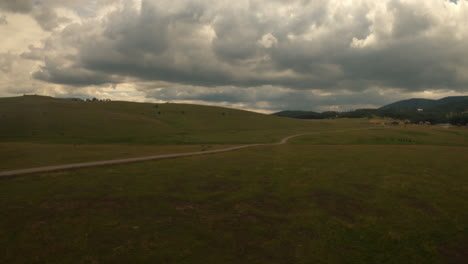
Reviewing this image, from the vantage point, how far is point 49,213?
18.6 m

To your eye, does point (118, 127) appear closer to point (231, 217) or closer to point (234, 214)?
point (234, 214)

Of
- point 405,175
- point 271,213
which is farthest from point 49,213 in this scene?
point 405,175

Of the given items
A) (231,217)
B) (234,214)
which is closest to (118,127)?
(234,214)

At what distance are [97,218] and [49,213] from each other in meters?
3.36

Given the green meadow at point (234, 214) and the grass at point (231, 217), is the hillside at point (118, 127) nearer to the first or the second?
the green meadow at point (234, 214)

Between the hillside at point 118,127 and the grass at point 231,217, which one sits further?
the hillside at point 118,127

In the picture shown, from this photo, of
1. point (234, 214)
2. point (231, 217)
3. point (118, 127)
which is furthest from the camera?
point (118, 127)

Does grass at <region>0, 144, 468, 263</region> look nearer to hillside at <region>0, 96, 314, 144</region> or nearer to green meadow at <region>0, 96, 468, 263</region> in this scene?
green meadow at <region>0, 96, 468, 263</region>

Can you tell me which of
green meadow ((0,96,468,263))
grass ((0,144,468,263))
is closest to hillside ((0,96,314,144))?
green meadow ((0,96,468,263))

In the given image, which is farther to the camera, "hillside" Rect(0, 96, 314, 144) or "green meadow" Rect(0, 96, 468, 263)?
"hillside" Rect(0, 96, 314, 144)

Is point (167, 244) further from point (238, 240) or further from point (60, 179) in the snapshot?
point (60, 179)

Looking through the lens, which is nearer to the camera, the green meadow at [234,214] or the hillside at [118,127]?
the green meadow at [234,214]

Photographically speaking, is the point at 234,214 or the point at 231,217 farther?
the point at 234,214

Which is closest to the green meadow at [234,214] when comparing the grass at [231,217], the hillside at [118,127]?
the grass at [231,217]
